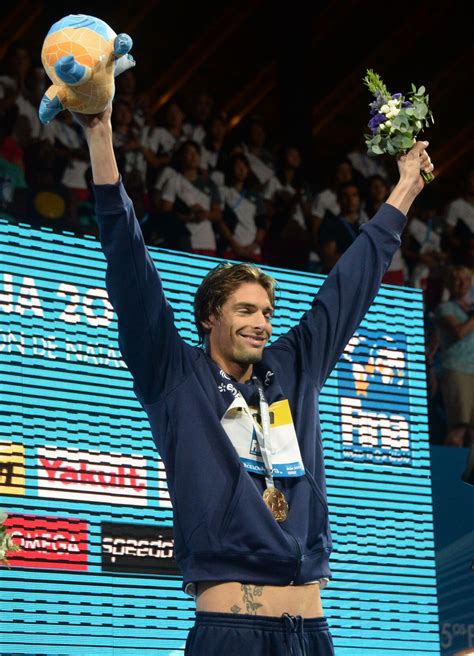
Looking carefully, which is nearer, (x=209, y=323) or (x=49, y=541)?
(x=209, y=323)

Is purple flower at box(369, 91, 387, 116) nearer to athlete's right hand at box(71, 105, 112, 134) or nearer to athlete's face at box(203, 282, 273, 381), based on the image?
athlete's face at box(203, 282, 273, 381)

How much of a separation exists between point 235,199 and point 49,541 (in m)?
2.59

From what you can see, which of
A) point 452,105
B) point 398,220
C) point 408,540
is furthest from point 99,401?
point 452,105

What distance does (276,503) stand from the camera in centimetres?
241

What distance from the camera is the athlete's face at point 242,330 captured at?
2.53 m

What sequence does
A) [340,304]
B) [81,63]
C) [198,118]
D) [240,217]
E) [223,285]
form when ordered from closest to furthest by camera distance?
1. [81,63]
2. [223,285]
3. [340,304]
4. [240,217]
5. [198,118]

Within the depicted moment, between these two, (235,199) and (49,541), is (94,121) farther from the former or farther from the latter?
(235,199)

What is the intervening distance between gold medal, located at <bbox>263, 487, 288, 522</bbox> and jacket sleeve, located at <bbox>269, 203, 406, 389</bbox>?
1.13 feet

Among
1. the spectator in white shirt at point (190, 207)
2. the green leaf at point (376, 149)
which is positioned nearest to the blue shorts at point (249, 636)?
the green leaf at point (376, 149)

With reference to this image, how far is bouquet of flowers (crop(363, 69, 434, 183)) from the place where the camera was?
109 inches

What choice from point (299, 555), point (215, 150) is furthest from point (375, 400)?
point (299, 555)

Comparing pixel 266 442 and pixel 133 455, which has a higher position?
pixel 133 455

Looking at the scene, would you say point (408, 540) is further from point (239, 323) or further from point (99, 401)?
point (239, 323)

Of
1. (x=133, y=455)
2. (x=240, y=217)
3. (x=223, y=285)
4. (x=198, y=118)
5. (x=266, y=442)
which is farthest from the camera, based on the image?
(x=198, y=118)
